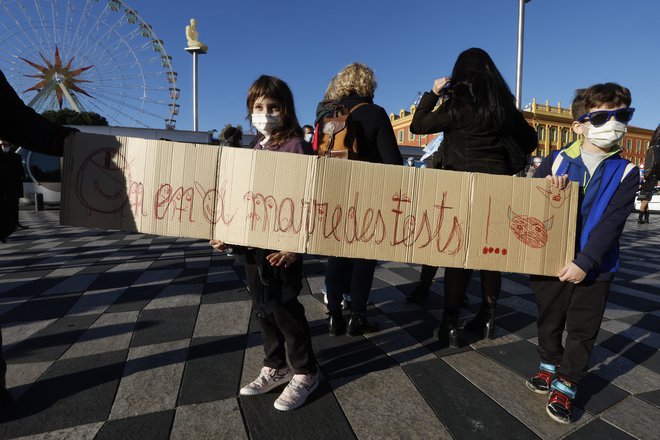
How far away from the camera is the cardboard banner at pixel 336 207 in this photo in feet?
5.33

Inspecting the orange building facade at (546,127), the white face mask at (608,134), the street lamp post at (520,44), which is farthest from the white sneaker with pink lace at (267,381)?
the orange building facade at (546,127)

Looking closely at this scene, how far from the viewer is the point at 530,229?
165 cm

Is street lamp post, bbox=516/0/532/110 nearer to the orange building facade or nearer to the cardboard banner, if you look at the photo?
the cardboard banner

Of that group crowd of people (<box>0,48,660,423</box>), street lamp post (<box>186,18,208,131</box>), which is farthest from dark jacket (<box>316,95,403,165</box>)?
street lamp post (<box>186,18,208,131</box>)

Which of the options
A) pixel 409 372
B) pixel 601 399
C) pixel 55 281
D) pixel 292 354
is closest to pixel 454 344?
pixel 409 372

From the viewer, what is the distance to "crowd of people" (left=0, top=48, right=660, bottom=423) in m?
1.62

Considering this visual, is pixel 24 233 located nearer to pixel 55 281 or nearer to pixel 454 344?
pixel 55 281

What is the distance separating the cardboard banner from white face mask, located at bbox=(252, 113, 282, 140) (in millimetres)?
254

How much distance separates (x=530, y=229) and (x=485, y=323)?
115 cm

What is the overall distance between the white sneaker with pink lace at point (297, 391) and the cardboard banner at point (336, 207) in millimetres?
672

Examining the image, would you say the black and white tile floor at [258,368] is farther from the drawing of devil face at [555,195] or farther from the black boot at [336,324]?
the drawing of devil face at [555,195]

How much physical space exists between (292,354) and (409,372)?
0.72 m

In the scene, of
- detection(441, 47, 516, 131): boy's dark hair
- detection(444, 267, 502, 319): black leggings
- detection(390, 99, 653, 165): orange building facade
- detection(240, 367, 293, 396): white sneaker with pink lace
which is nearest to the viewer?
detection(240, 367, 293, 396): white sneaker with pink lace

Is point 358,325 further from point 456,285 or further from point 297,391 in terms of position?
point 297,391
